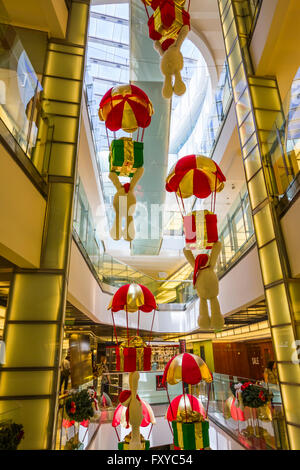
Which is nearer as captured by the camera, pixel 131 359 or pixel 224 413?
pixel 131 359

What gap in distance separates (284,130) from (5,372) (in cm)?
447

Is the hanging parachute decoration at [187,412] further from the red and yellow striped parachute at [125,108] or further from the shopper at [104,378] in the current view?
the shopper at [104,378]

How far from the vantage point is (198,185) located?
368 cm

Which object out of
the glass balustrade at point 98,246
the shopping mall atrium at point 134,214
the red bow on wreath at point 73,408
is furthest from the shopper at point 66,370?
the glass balustrade at point 98,246

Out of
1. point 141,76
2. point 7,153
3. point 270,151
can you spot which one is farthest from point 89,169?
point 7,153

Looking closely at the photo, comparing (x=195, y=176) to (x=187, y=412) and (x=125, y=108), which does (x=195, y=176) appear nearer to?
(x=125, y=108)

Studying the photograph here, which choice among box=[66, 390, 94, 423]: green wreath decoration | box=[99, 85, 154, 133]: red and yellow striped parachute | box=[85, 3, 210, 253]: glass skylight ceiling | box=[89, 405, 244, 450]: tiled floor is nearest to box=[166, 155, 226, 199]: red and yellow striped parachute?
box=[99, 85, 154, 133]: red and yellow striped parachute

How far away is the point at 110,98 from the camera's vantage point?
139 inches

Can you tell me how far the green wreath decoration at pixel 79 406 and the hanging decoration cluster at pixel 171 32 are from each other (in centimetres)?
479

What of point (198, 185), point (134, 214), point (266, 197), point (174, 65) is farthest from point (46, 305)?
point (266, 197)

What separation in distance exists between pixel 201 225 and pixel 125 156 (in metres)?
1.19

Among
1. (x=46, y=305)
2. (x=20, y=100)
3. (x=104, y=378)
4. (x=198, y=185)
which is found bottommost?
(x=104, y=378)

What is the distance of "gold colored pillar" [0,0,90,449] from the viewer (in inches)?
129

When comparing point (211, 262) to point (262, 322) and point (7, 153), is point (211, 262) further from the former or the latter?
point (262, 322)
